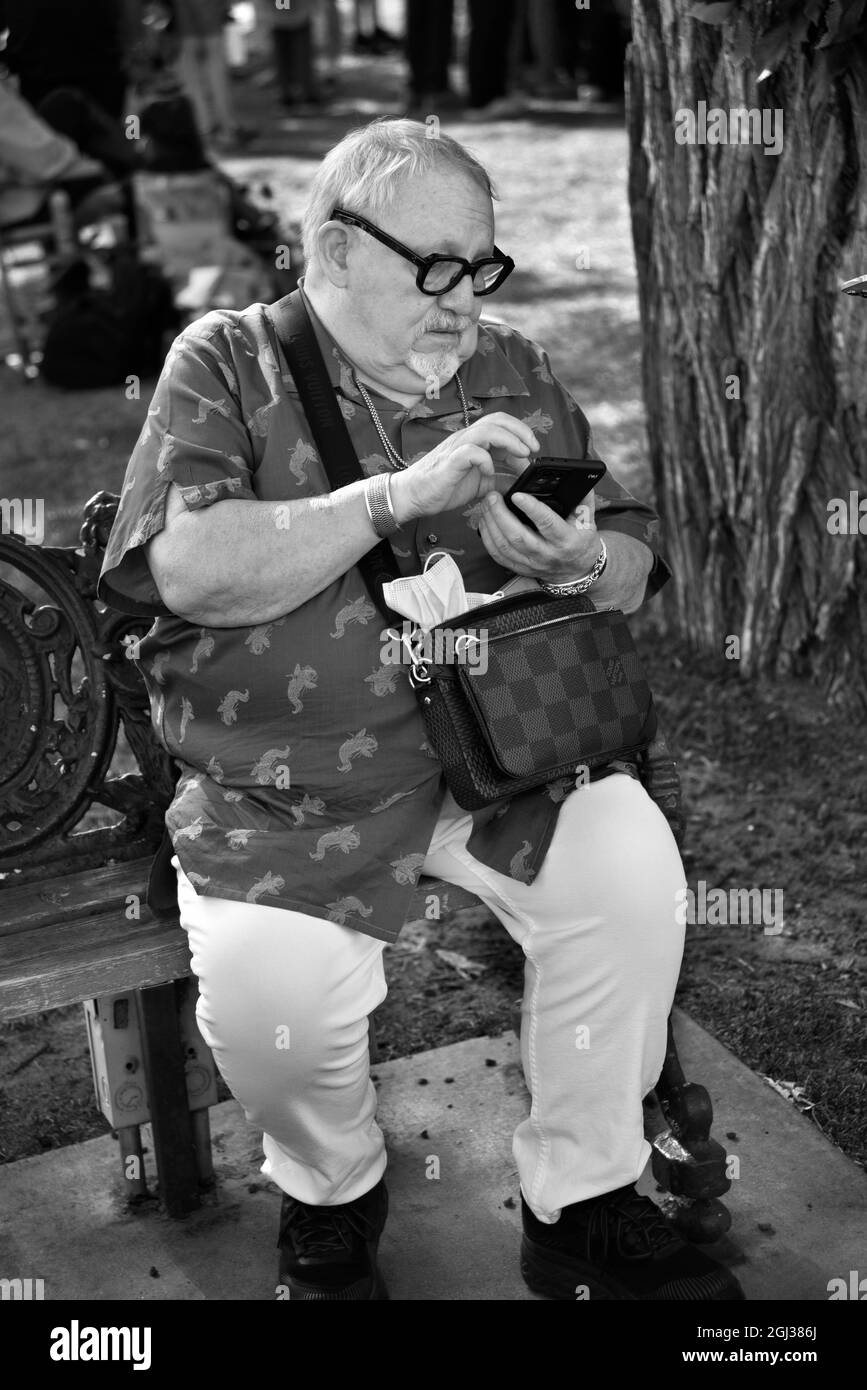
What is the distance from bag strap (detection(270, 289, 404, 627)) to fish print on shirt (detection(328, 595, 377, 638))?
14mm

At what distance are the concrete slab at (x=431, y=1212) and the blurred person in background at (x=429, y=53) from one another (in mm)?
12547

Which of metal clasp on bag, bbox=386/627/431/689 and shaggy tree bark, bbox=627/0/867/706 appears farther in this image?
shaggy tree bark, bbox=627/0/867/706

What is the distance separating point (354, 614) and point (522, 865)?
45cm

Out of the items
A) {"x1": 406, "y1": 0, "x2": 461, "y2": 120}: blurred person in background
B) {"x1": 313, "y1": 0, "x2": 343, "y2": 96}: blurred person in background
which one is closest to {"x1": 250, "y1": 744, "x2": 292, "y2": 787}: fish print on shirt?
{"x1": 406, "y1": 0, "x2": 461, "y2": 120}: blurred person in background

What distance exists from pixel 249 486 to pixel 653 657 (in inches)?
93.7

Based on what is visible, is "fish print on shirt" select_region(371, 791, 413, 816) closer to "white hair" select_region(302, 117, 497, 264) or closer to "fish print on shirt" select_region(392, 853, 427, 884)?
"fish print on shirt" select_region(392, 853, 427, 884)

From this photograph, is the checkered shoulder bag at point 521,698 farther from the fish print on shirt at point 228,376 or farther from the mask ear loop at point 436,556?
the fish print on shirt at point 228,376

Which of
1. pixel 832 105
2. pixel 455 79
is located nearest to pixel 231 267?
pixel 832 105

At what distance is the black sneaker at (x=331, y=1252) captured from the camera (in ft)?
Answer: 8.21

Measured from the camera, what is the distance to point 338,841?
247 cm

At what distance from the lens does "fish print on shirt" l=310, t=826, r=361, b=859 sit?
246cm

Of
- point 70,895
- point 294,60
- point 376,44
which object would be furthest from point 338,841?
point 376,44

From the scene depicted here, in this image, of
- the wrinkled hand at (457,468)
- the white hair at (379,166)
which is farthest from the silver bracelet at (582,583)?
the white hair at (379,166)

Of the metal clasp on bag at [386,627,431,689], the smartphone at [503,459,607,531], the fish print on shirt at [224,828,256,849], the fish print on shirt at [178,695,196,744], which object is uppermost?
the smartphone at [503,459,607,531]
